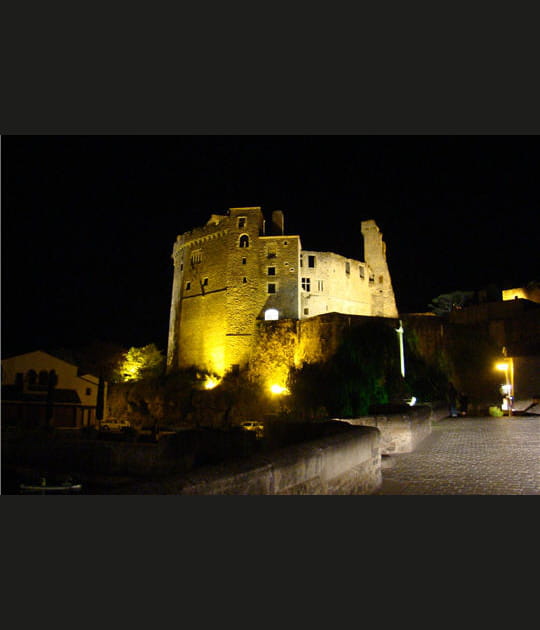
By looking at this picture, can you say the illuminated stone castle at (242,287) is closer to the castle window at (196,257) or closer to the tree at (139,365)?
the castle window at (196,257)

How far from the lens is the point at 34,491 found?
14.1 metres

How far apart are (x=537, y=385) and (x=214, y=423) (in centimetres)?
1990

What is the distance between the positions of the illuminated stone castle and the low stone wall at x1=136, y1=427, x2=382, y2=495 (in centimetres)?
3012

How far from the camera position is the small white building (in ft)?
87.3

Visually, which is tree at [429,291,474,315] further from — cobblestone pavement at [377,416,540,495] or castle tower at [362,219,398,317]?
cobblestone pavement at [377,416,540,495]

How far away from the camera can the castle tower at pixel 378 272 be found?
4625 centimetres

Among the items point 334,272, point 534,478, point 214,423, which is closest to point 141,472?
point 534,478

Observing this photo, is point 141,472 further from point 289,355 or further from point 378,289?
point 378,289

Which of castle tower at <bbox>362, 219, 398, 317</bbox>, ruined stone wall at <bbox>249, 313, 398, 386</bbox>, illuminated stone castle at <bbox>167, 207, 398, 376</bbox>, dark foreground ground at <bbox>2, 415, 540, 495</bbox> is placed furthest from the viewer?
castle tower at <bbox>362, 219, 398, 317</bbox>

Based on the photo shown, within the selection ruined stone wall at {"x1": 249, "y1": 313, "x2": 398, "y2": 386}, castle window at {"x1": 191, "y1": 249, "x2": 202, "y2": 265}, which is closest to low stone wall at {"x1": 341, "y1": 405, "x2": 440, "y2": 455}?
ruined stone wall at {"x1": 249, "y1": 313, "x2": 398, "y2": 386}

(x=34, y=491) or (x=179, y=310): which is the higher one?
(x=179, y=310)

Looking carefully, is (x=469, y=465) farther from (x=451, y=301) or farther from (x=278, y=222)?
(x=451, y=301)

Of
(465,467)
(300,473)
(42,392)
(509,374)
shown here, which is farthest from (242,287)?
(300,473)

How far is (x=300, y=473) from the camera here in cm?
574
